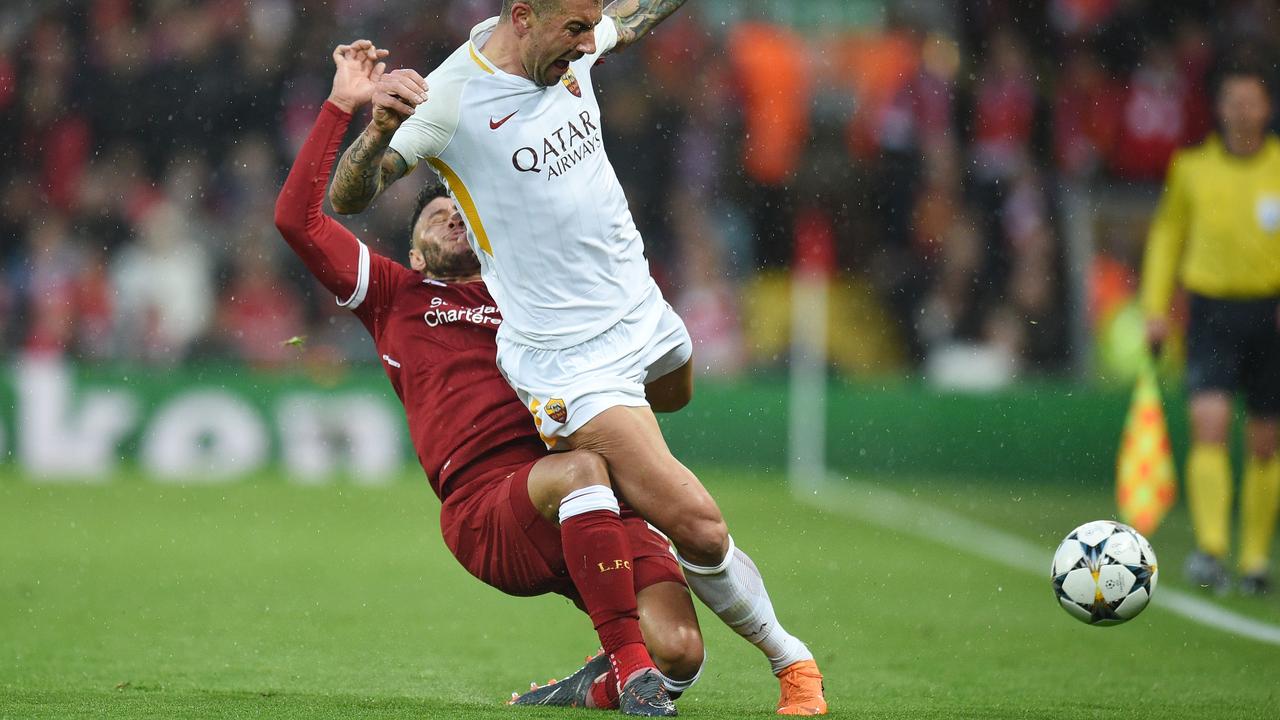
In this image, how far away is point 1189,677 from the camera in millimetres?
5961

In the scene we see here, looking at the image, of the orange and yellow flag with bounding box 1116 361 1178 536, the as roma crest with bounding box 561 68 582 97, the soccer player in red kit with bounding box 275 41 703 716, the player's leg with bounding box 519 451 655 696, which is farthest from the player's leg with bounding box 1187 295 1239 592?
the as roma crest with bounding box 561 68 582 97

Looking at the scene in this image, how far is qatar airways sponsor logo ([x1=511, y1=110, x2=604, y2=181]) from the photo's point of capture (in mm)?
4930

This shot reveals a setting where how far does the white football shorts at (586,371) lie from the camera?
494 centimetres

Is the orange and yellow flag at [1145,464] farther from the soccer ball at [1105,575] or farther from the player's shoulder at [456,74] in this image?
the player's shoulder at [456,74]

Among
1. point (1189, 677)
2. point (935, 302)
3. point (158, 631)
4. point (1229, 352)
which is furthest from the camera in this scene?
point (935, 302)

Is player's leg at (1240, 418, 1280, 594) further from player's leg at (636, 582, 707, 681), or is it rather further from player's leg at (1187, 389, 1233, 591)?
player's leg at (636, 582, 707, 681)

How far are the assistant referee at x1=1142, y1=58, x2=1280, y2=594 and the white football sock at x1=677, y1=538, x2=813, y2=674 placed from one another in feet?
13.3

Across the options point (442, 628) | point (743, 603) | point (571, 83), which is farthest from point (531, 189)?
point (442, 628)

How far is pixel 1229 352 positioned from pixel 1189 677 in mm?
3028

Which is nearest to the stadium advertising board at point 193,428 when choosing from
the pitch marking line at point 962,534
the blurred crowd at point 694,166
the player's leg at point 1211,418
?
the blurred crowd at point 694,166

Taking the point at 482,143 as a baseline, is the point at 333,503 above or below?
below

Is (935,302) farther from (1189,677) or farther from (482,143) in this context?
(482,143)

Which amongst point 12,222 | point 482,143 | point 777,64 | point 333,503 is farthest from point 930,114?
point 482,143

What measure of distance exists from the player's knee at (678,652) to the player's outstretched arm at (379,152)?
61.3 inches
